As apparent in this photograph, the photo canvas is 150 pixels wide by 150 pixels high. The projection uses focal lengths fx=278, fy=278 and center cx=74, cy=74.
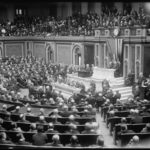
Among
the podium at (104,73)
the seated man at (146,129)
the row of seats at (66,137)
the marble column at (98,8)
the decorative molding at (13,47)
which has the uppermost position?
the marble column at (98,8)

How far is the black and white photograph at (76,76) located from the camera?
929cm

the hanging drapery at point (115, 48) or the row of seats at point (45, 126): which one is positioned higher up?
the hanging drapery at point (115, 48)

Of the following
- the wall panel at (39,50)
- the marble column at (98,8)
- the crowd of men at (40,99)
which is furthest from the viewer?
the wall panel at (39,50)

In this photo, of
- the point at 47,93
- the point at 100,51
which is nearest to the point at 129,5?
the point at 100,51

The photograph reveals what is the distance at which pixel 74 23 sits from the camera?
28141 mm

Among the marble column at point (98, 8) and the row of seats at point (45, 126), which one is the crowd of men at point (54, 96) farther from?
the marble column at point (98, 8)

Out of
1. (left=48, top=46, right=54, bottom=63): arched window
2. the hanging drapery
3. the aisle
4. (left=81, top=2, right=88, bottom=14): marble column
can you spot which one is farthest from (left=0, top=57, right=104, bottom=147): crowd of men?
(left=81, top=2, right=88, bottom=14): marble column

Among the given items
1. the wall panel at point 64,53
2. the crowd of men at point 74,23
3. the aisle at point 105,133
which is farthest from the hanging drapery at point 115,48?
the aisle at point 105,133

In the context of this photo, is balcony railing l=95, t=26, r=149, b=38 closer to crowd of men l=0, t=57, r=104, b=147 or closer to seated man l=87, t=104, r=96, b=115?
crowd of men l=0, t=57, r=104, b=147

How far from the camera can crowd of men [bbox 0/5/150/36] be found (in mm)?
22344

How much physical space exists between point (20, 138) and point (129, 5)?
1906 centimetres

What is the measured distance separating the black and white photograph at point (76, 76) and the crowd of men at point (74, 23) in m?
0.08

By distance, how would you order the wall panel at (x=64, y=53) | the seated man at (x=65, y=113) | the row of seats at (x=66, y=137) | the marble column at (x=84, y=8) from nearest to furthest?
1. the row of seats at (x=66, y=137)
2. the seated man at (x=65, y=113)
3. the wall panel at (x=64, y=53)
4. the marble column at (x=84, y=8)

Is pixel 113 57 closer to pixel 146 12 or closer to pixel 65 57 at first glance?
pixel 146 12
